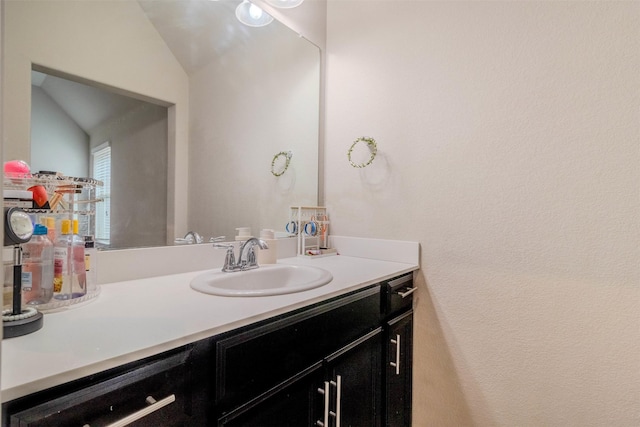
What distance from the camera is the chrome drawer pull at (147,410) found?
1.72ft

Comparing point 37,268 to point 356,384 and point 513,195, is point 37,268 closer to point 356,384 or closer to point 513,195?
point 356,384

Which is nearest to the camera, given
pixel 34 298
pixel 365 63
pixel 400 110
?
pixel 34 298

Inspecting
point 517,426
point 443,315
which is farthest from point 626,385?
point 443,315

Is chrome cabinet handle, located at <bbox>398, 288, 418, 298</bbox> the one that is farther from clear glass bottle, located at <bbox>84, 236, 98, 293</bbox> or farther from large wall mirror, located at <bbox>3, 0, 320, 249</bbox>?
clear glass bottle, located at <bbox>84, 236, 98, 293</bbox>

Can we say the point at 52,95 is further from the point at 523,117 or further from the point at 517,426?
the point at 517,426

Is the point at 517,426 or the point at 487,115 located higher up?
the point at 487,115

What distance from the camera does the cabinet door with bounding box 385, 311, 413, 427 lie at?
1259mm

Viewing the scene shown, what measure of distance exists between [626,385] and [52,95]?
1987 millimetres

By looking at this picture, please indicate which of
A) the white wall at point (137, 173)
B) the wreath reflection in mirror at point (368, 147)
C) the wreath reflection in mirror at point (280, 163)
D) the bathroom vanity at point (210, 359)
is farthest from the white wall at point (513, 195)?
the white wall at point (137, 173)

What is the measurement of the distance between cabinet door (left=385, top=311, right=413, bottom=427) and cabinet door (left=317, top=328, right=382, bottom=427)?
0.07m

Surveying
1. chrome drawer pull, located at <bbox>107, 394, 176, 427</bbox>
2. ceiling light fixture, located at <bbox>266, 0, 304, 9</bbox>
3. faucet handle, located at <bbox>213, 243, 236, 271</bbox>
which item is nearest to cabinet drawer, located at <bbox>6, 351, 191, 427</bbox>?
chrome drawer pull, located at <bbox>107, 394, 176, 427</bbox>

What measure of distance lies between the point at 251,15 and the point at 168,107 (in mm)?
685

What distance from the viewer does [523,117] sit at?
1183 millimetres

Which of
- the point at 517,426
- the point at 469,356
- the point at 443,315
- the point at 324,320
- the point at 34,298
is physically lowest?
the point at 517,426
